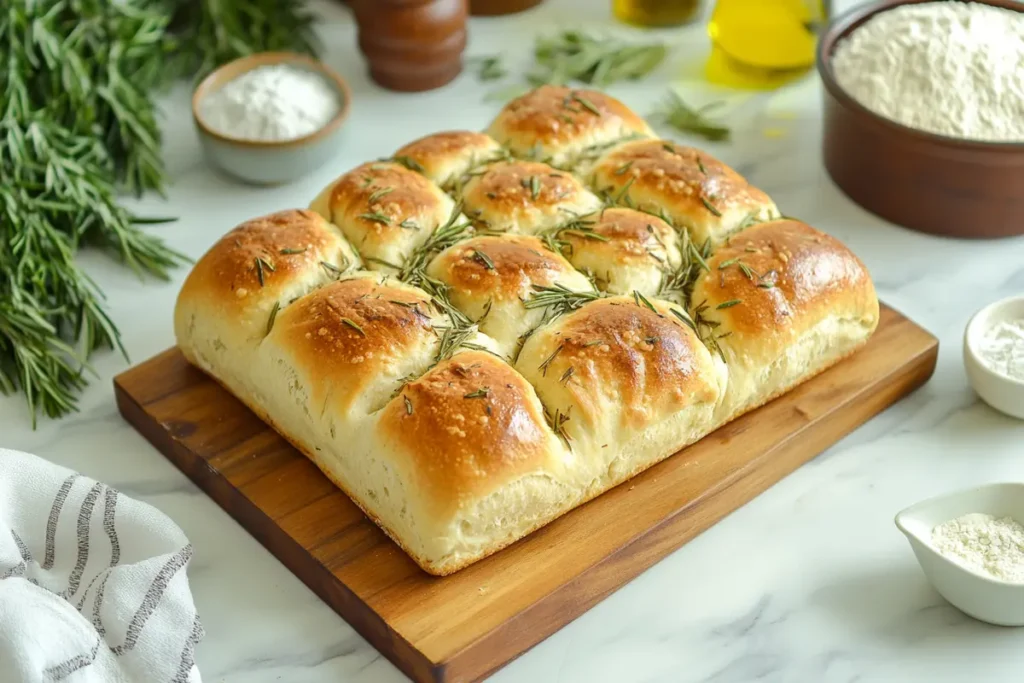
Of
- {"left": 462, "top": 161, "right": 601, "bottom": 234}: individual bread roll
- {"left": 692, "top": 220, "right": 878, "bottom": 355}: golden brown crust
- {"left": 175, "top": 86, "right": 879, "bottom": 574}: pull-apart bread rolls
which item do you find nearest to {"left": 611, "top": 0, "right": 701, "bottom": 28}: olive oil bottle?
{"left": 175, "top": 86, "right": 879, "bottom": 574}: pull-apart bread rolls

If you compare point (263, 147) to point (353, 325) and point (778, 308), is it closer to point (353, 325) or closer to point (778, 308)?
point (353, 325)

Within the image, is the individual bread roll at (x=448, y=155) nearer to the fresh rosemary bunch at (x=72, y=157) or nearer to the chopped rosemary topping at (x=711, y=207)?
the chopped rosemary topping at (x=711, y=207)

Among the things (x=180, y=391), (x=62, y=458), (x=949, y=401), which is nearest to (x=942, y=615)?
(x=949, y=401)

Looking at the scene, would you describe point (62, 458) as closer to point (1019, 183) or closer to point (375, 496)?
point (375, 496)

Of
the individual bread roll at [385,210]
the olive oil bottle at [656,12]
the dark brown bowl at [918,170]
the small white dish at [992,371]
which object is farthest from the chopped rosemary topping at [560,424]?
the olive oil bottle at [656,12]

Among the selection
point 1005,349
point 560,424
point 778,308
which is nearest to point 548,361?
point 560,424

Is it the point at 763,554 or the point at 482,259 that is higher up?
the point at 482,259
